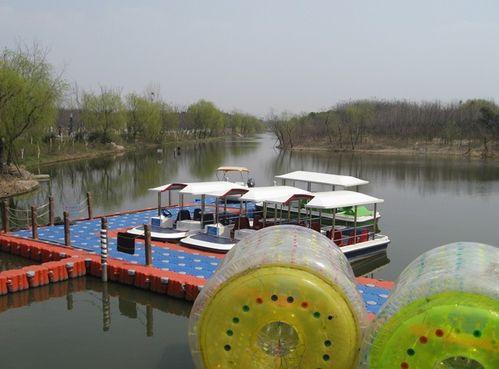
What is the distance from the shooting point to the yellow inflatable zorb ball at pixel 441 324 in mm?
4141

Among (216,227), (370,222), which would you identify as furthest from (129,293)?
(370,222)

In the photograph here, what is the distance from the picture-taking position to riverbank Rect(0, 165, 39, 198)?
1069 inches

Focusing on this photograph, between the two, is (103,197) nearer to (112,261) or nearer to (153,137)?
(112,261)

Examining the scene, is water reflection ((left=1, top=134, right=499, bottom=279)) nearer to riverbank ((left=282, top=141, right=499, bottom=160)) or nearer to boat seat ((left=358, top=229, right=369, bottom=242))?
boat seat ((left=358, top=229, right=369, bottom=242))

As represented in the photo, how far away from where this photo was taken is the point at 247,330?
5.11 meters

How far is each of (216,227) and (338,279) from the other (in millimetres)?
9621

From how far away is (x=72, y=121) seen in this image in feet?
199

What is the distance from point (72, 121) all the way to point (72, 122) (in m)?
0.19

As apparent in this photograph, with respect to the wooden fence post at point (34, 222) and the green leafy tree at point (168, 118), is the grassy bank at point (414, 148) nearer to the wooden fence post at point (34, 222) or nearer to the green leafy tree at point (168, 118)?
the green leafy tree at point (168, 118)

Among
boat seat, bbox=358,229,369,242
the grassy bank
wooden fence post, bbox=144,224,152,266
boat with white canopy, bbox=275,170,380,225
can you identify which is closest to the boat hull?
wooden fence post, bbox=144,224,152,266

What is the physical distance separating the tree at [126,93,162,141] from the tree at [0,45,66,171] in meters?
32.8

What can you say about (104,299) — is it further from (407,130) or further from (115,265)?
(407,130)

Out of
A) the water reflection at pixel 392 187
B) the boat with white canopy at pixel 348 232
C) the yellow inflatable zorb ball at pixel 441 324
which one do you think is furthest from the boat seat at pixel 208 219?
the yellow inflatable zorb ball at pixel 441 324

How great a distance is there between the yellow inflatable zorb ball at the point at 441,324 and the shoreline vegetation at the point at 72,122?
26.7m
